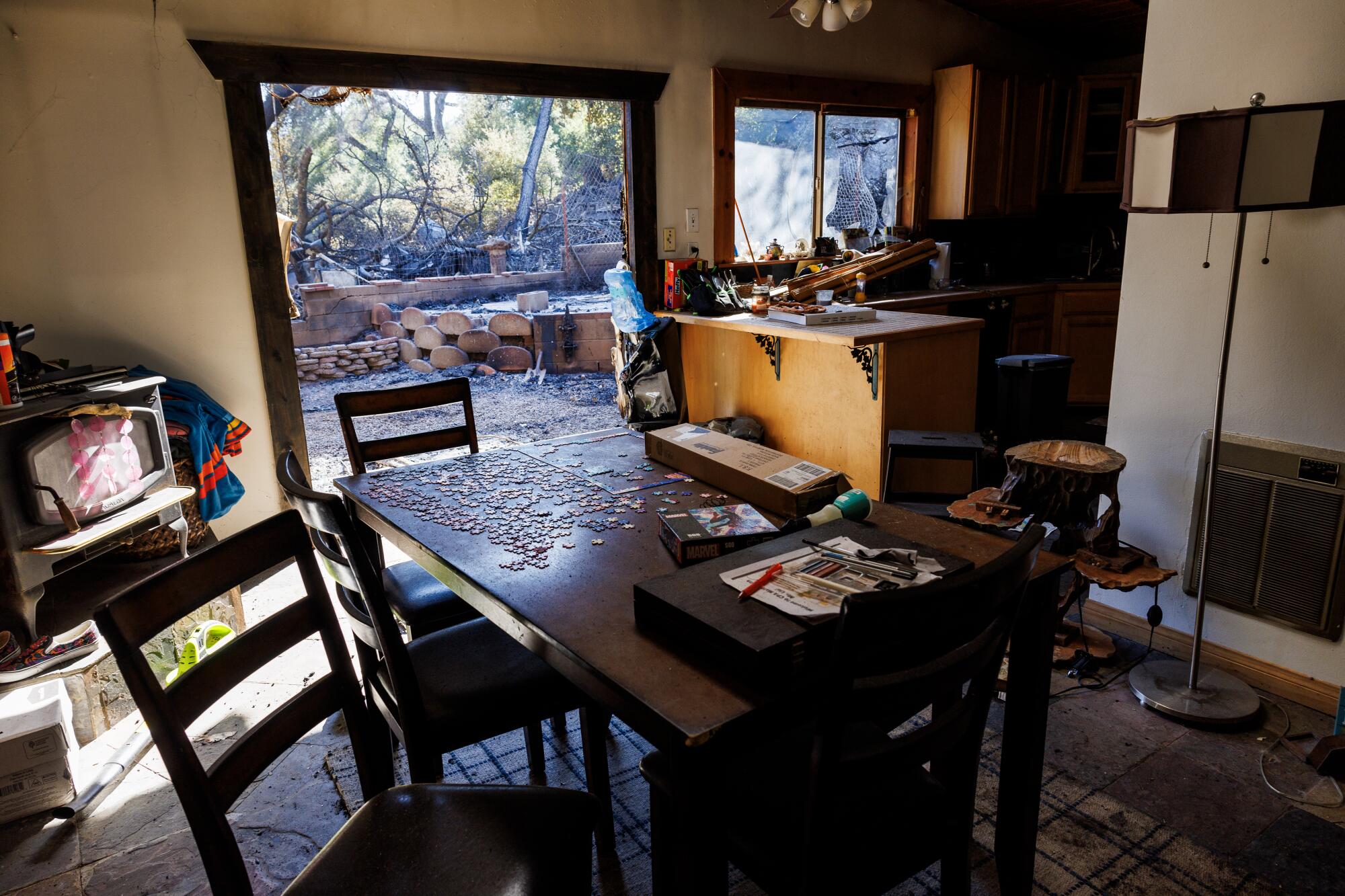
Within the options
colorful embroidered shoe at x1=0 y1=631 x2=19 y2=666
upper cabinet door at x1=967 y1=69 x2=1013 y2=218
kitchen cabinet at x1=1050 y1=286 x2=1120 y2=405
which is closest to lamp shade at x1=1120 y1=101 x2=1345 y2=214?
colorful embroidered shoe at x1=0 y1=631 x2=19 y2=666

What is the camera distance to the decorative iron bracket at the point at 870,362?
3.69 meters

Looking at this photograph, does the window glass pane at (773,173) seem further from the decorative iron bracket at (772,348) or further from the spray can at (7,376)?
the spray can at (7,376)

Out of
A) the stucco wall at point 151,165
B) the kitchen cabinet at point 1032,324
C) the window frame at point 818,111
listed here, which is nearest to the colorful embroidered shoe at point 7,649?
the stucco wall at point 151,165

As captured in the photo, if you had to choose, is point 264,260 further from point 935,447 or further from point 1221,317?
point 1221,317

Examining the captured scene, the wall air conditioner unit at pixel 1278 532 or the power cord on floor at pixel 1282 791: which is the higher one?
the wall air conditioner unit at pixel 1278 532

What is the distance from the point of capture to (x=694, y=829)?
121 cm

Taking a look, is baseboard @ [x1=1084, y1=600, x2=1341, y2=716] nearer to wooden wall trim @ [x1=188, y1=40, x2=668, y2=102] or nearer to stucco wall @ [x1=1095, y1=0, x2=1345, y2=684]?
stucco wall @ [x1=1095, y1=0, x2=1345, y2=684]

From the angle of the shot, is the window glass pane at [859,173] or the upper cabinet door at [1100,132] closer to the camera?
the window glass pane at [859,173]

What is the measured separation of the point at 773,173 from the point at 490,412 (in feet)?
7.94

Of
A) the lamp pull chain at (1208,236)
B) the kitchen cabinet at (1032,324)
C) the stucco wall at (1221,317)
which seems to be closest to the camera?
the stucco wall at (1221,317)

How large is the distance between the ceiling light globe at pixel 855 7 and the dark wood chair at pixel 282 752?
292cm

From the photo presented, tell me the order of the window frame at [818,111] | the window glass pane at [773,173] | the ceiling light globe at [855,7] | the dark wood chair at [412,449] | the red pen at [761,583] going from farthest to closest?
the window glass pane at [773,173] → the window frame at [818,111] → the ceiling light globe at [855,7] → the dark wood chair at [412,449] → the red pen at [761,583]

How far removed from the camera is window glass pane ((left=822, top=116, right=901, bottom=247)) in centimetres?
552

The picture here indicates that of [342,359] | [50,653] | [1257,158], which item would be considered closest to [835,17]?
[1257,158]
